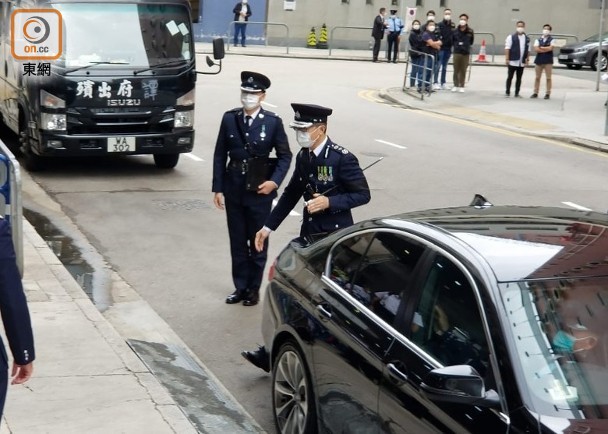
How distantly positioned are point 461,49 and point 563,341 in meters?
24.2

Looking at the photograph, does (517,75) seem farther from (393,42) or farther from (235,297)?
(235,297)

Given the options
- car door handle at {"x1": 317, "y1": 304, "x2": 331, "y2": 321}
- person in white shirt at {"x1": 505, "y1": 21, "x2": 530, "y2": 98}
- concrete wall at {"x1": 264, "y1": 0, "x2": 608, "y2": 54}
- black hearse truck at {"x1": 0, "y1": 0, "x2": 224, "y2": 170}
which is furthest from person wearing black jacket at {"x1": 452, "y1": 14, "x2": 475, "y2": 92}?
car door handle at {"x1": 317, "y1": 304, "x2": 331, "y2": 321}

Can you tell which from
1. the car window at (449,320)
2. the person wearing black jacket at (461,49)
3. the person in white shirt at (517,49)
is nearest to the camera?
the car window at (449,320)

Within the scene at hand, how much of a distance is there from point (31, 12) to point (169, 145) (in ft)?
8.44

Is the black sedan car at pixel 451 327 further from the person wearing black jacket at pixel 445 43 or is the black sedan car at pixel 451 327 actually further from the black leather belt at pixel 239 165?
the person wearing black jacket at pixel 445 43

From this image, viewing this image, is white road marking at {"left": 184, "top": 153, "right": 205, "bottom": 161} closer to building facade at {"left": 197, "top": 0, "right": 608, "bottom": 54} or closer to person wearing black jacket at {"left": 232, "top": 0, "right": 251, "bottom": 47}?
person wearing black jacket at {"left": 232, "top": 0, "right": 251, "bottom": 47}

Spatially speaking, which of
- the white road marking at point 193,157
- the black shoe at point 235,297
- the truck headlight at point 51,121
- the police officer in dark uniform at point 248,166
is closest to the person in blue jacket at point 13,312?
the police officer in dark uniform at point 248,166

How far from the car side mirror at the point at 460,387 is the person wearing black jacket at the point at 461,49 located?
79.9 ft

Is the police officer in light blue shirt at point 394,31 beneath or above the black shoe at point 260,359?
above

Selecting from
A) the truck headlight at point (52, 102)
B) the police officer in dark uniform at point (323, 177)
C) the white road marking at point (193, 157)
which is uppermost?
the police officer in dark uniform at point (323, 177)

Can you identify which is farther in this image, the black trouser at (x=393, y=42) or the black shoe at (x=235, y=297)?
the black trouser at (x=393, y=42)

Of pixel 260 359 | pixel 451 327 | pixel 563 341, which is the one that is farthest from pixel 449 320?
pixel 260 359

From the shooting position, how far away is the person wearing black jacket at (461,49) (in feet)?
92.8

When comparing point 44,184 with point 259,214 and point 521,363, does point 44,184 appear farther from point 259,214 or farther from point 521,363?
point 521,363
